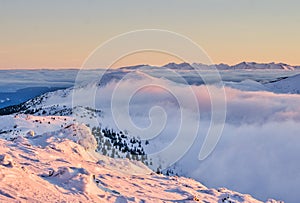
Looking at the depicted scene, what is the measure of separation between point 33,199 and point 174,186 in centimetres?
1304

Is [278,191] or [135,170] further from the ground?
[135,170]

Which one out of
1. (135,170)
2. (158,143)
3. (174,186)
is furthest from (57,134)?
(158,143)

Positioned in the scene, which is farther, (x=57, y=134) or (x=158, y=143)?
(x=158, y=143)

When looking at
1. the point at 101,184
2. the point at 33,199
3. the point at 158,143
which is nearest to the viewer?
the point at 33,199

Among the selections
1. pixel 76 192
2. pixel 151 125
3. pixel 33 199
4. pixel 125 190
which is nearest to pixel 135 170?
pixel 125 190

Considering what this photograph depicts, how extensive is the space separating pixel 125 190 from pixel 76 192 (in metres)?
4.61

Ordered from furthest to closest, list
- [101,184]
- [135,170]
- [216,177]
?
1. [216,177]
2. [135,170]
3. [101,184]

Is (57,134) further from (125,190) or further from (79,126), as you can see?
(125,190)

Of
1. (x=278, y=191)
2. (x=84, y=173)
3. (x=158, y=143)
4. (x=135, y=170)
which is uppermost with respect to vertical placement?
(x=84, y=173)

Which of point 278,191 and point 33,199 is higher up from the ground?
point 33,199

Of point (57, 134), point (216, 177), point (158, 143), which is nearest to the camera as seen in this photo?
point (57, 134)

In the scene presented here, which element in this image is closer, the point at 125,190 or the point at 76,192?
the point at 76,192

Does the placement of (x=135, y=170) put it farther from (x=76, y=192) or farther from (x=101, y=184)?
(x=76, y=192)

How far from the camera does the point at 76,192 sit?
2092 centimetres
